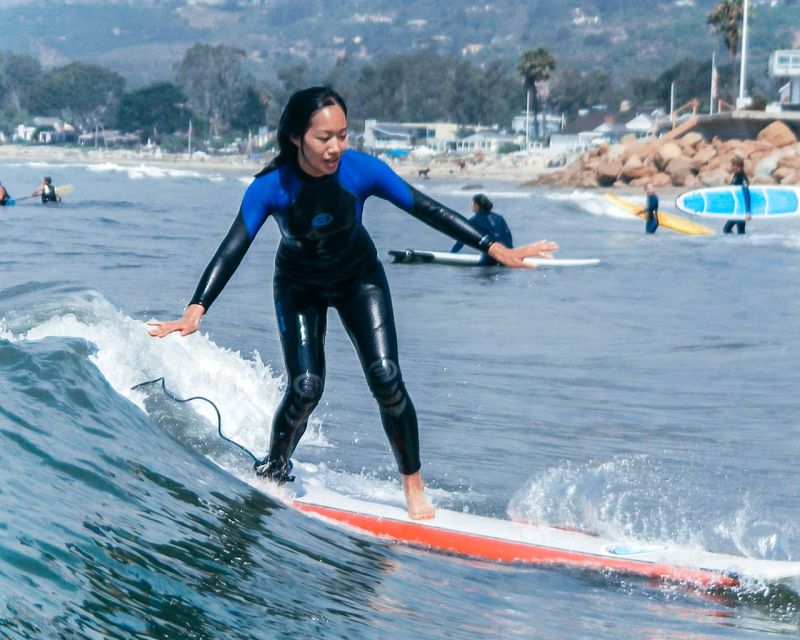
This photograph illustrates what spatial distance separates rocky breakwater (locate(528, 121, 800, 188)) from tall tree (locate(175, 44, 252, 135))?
370 ft

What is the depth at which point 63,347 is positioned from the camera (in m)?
6.16

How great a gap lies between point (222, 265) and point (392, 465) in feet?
7.22

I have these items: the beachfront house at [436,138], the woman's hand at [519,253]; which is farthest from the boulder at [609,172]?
the beachfront house at [436,138]

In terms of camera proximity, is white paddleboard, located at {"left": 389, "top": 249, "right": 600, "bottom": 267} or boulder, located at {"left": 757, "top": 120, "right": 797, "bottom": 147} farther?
boulder, located at {"left": 757, "top": 120, "right": 797, "bottom": 147}

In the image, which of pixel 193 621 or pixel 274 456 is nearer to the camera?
pixel 193 621

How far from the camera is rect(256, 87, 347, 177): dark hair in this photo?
14.8 ft

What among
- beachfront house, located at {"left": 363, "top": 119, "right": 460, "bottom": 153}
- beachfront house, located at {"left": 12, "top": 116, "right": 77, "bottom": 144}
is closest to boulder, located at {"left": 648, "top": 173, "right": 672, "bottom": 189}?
beachfront house, located at {"left": 363, "top": 119, "right": 460, "bottom": 153}

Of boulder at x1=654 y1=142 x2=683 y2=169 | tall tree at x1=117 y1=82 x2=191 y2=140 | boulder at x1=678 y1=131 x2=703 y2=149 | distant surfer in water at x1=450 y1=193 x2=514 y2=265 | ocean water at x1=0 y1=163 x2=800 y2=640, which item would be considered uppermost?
tall tree at x1=117 y1=82 x2=191 y2=140

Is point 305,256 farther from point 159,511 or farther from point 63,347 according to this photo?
point 63,347

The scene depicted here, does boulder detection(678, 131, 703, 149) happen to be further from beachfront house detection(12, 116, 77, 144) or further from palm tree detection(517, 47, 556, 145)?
beachfront house detection(12, 116, 77, 144)

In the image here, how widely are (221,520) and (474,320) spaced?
26.4 feet

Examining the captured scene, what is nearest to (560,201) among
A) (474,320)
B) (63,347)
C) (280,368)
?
(474,320)

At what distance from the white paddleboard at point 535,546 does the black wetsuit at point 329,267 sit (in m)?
0.26

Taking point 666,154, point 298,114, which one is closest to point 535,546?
point 298,114
